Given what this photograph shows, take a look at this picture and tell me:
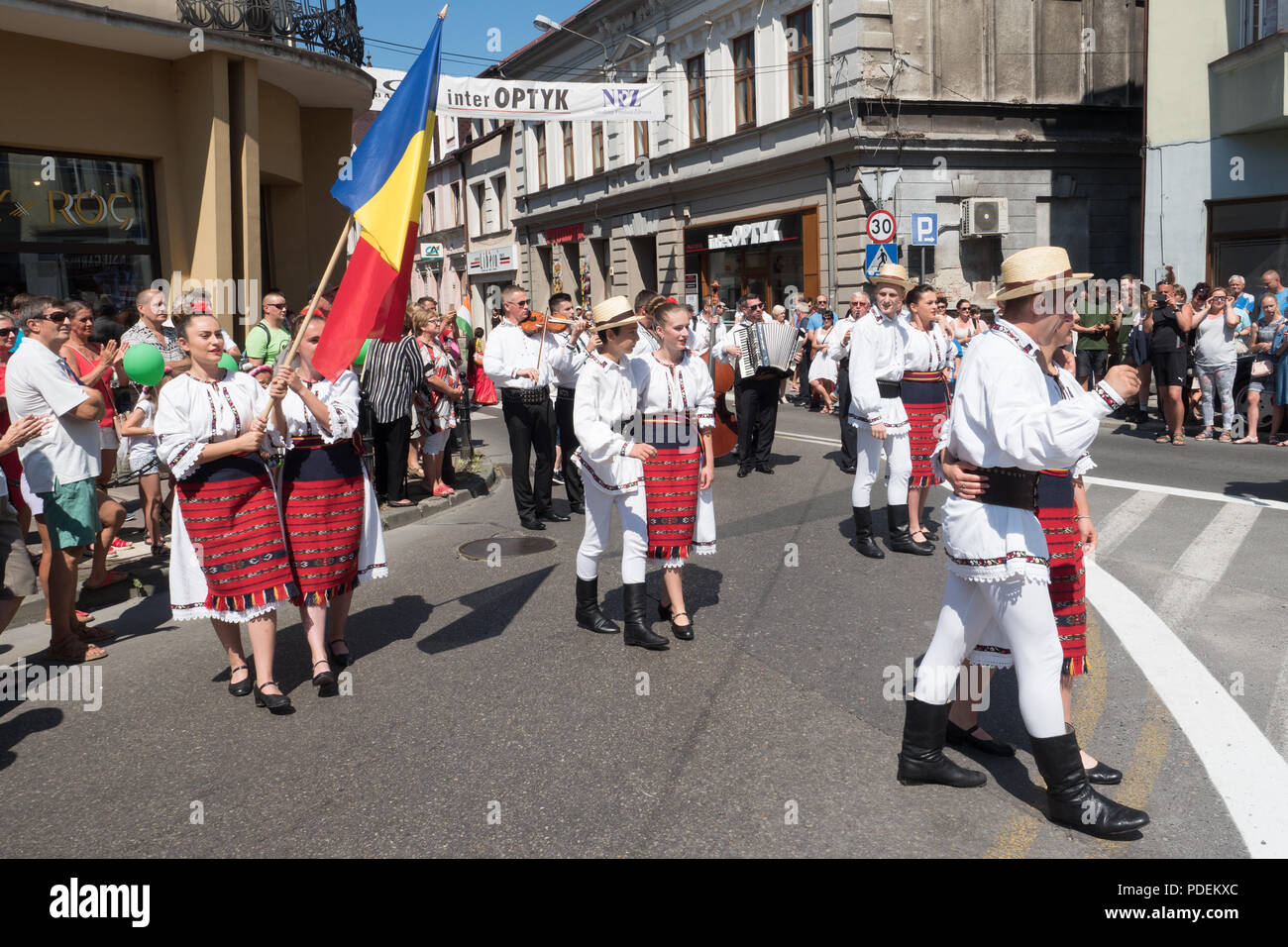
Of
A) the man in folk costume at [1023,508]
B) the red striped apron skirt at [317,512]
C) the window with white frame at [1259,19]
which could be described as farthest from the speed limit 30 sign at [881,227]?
the man in folk costume at [1023,508]

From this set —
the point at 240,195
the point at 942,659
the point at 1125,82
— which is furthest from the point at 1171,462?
the point at 1125,82

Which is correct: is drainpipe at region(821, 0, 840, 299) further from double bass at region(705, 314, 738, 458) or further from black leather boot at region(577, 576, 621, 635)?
black leather boot at region(577, 576, 621, 635)

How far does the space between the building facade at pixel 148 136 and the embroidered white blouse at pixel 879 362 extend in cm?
860

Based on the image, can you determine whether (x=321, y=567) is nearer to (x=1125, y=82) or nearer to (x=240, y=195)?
(x=240, y=195)

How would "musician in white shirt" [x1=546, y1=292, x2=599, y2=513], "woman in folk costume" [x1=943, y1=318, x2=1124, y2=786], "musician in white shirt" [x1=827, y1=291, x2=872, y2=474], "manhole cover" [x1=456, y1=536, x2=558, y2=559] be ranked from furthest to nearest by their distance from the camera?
"musician in white shirt" [x1=827, y1=291, x2=872, y2=474], "musician in white shirt" [x1=546, y1=292, x2=599, y2=513], "manhole cover" [x1=456, y1=536, x2=558, y2=559], "woman in folk costume" [x1=943, y1=318, x2=1124, y2=786]

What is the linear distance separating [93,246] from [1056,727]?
12.8 m

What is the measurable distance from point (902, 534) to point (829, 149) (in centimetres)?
1692

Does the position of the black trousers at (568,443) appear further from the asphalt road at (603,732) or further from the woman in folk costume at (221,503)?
the woman in folk costume at (221,503)

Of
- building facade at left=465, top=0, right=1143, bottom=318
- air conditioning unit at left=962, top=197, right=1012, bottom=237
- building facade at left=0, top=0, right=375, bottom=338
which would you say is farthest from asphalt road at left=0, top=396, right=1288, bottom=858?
air conditioning unit at left=962, top=197, right=1012, bottom=237

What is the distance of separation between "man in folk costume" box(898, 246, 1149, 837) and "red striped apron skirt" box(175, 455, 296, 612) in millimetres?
3249

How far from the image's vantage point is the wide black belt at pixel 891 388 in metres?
7.67

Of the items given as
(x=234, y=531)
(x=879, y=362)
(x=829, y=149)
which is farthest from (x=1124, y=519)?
(x=829, y=149)

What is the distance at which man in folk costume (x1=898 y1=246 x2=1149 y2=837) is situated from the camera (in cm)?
351

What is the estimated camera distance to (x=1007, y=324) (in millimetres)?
3721
